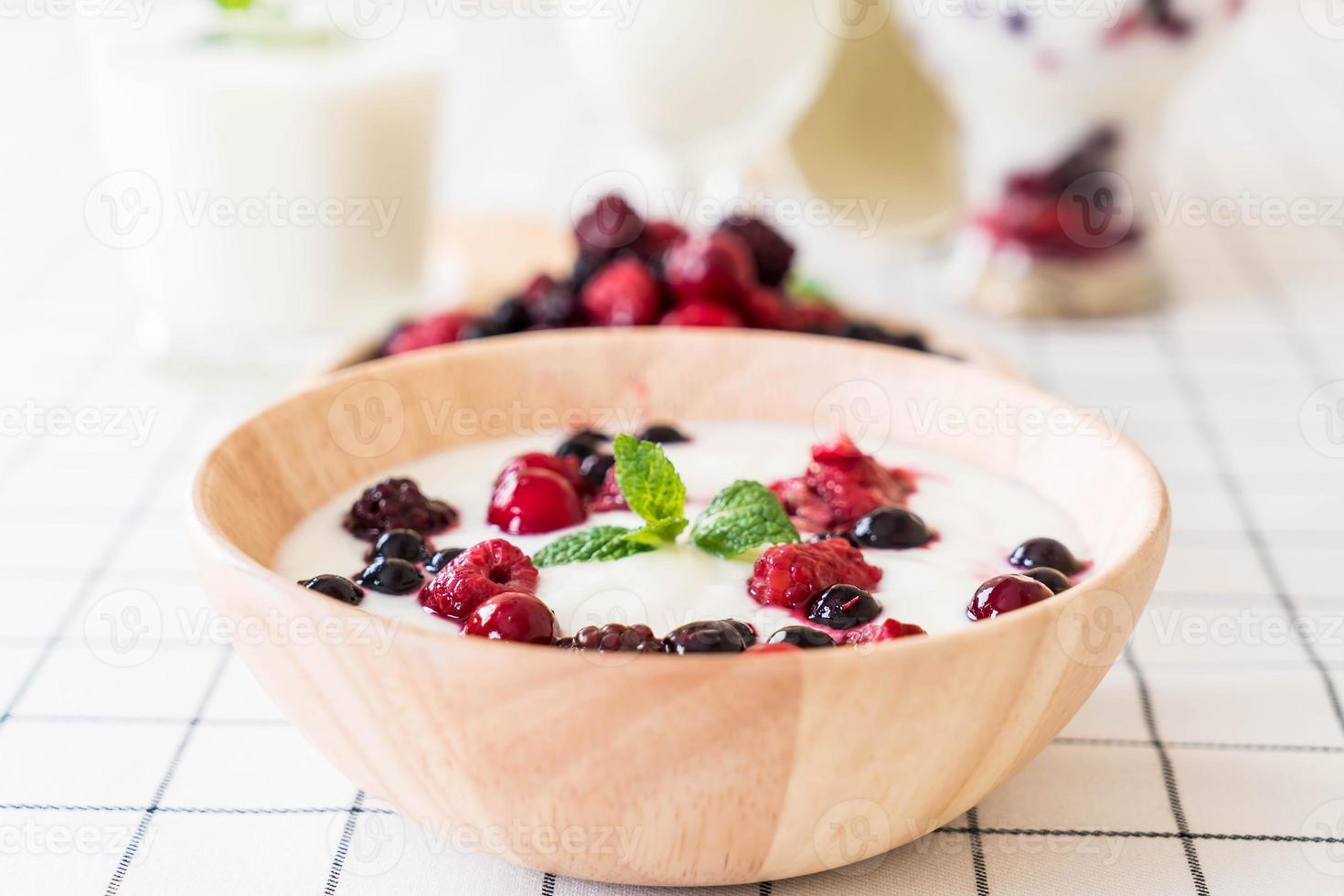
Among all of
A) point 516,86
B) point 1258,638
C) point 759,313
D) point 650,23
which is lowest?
point 516,86

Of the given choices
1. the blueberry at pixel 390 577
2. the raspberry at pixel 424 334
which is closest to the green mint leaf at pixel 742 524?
the blueberry at pixel 390 577

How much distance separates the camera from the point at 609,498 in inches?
46.5

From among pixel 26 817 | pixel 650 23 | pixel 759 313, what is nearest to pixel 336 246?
pixel 650 23

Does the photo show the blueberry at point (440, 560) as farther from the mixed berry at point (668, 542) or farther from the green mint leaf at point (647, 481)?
the green mint leaf at point (647, 481)

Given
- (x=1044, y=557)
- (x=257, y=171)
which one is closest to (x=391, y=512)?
(x=1044, y=557)

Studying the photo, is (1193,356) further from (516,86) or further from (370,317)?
(516,86)

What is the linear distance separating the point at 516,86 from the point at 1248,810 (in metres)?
2.45

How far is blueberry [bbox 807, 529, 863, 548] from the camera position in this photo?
1.08m

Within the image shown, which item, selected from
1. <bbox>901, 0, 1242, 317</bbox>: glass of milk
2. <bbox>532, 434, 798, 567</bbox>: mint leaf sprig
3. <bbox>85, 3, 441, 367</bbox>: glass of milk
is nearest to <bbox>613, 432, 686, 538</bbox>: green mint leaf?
<bbox>532, 434, 798, 567</bbox>: mint leaf sprig

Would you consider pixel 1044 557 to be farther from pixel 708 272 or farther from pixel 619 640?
pixel 708 272

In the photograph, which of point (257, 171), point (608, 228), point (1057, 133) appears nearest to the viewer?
point (608, 228)

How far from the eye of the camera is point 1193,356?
1989 millimetres

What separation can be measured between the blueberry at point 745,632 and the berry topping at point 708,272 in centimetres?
72

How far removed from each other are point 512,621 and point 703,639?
123mm
